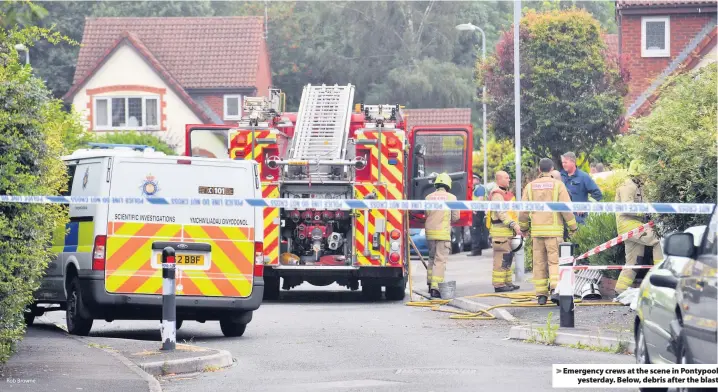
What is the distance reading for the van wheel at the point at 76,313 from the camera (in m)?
14.9

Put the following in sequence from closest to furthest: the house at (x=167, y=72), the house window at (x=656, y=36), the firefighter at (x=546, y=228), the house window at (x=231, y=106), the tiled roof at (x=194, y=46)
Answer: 1. the firefighter at (x=546, y=228)
2. the house window at (x=656, y=36)
3. the house at (x=167, y=72)
4. the house window at (x=231, y=106)
5. the tiled roof at (x=194, y=46)

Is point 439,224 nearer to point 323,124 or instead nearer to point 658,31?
point 323,124

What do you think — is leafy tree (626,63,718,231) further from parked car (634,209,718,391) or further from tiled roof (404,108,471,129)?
tiled roof (404,108,471,129)

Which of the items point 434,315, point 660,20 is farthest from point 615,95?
point 434,315

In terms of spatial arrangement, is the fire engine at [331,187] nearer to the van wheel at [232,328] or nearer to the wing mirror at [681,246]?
the van wheel at [232,328]

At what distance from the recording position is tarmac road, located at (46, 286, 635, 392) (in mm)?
10945

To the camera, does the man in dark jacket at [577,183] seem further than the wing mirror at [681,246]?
Yes

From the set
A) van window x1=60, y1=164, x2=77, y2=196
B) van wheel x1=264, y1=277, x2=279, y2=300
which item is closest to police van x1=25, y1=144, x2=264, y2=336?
van window x1=60, y1=164, x2=77, y2=196

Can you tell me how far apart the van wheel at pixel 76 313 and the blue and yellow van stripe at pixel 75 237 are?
37cm

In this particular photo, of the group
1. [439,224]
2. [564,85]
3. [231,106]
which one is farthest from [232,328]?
[231,106]

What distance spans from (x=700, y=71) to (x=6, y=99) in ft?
27.4

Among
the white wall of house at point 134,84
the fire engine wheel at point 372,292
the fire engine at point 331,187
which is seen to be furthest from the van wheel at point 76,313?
the white wall of house at point 134,84

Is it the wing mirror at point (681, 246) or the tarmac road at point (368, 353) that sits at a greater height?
the wing mirror at point (681, 246)

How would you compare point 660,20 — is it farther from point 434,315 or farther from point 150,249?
point 150,249
